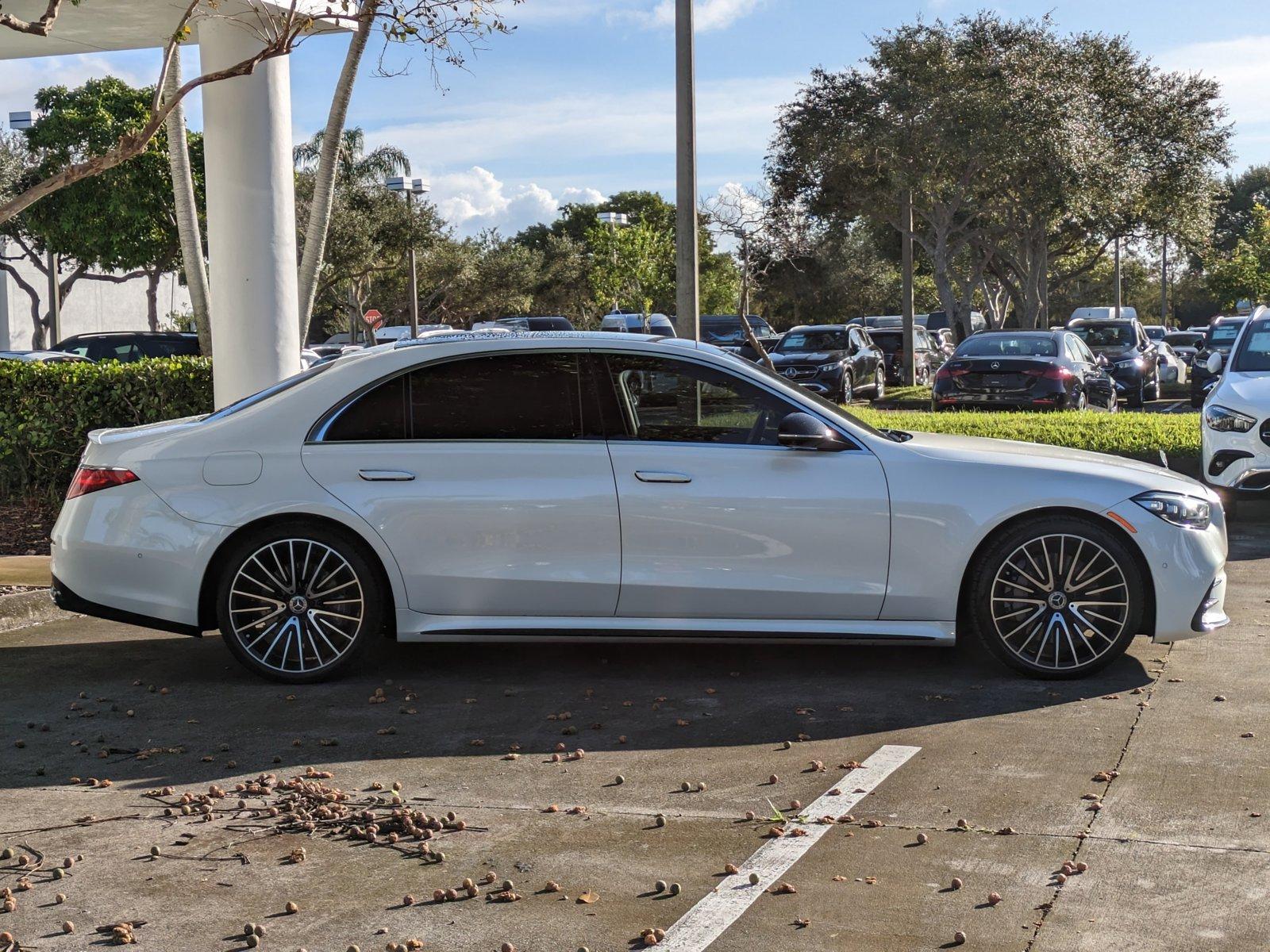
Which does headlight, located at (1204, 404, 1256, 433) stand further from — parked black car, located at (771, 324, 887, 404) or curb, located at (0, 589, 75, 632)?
parked black car, located at (771, 324, 887, 404)

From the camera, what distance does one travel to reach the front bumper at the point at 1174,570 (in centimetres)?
636

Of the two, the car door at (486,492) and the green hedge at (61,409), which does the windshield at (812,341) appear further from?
the car door at (486,492)

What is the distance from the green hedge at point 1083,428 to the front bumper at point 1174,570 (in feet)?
19.1

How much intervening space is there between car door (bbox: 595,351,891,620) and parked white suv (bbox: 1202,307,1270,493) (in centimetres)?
595

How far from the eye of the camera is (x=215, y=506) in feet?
21.1

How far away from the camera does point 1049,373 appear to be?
20.1 meters

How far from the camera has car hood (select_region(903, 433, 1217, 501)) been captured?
21.1ft

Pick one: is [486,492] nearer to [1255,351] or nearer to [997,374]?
[1255,351]

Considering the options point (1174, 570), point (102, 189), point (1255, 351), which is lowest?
point (1174, 570)

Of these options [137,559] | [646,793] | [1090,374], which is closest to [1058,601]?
[646,793]

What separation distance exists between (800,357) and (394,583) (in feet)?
66.2

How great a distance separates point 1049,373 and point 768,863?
55.3 feet

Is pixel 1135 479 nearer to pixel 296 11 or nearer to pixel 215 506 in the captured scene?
pixel 215 506

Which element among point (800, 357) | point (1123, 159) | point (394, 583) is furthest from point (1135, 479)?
point (1123, 159)
